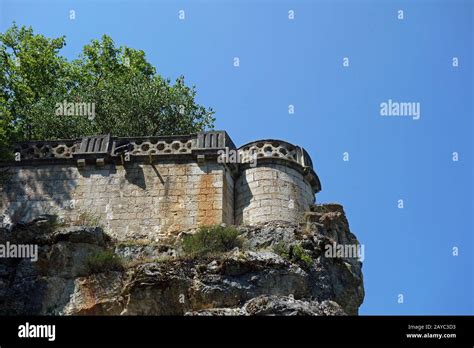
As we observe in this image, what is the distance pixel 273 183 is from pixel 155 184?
10.8 feet

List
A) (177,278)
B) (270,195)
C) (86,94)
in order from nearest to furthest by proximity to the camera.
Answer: (177,278) < (270,195) < (86,94)

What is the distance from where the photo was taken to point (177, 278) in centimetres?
2034

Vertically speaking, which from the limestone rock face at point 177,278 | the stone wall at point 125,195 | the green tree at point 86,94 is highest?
the green tree at point 86,94

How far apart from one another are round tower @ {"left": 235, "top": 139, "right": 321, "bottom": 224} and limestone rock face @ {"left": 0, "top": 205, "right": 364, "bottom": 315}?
1.00m

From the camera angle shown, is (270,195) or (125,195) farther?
(125,195)

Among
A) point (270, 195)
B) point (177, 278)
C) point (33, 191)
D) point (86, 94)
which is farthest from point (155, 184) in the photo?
point (86, 94)

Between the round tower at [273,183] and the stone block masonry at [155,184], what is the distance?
0.09ft

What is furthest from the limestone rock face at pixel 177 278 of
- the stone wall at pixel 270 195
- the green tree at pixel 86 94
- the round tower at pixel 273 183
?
the green tree at pixel 86 94

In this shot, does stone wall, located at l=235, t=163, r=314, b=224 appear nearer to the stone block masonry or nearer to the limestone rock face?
the stone block masonry

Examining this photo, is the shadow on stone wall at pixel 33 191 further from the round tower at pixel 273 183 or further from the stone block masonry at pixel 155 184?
the round tower at pixel 273 183

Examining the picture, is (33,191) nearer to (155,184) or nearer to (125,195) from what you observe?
(125,195)

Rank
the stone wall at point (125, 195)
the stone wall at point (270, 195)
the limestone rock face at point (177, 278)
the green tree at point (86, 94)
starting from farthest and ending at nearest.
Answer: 1. the green tree at point (86, 94)
2. the stone wall at point (270, 195)
3. the stone wall at point (125, 195)
4. the limestone rock face at point (177, 278)

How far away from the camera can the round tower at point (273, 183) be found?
2394 cm

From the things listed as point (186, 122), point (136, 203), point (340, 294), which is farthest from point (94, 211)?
point (186, 122)
